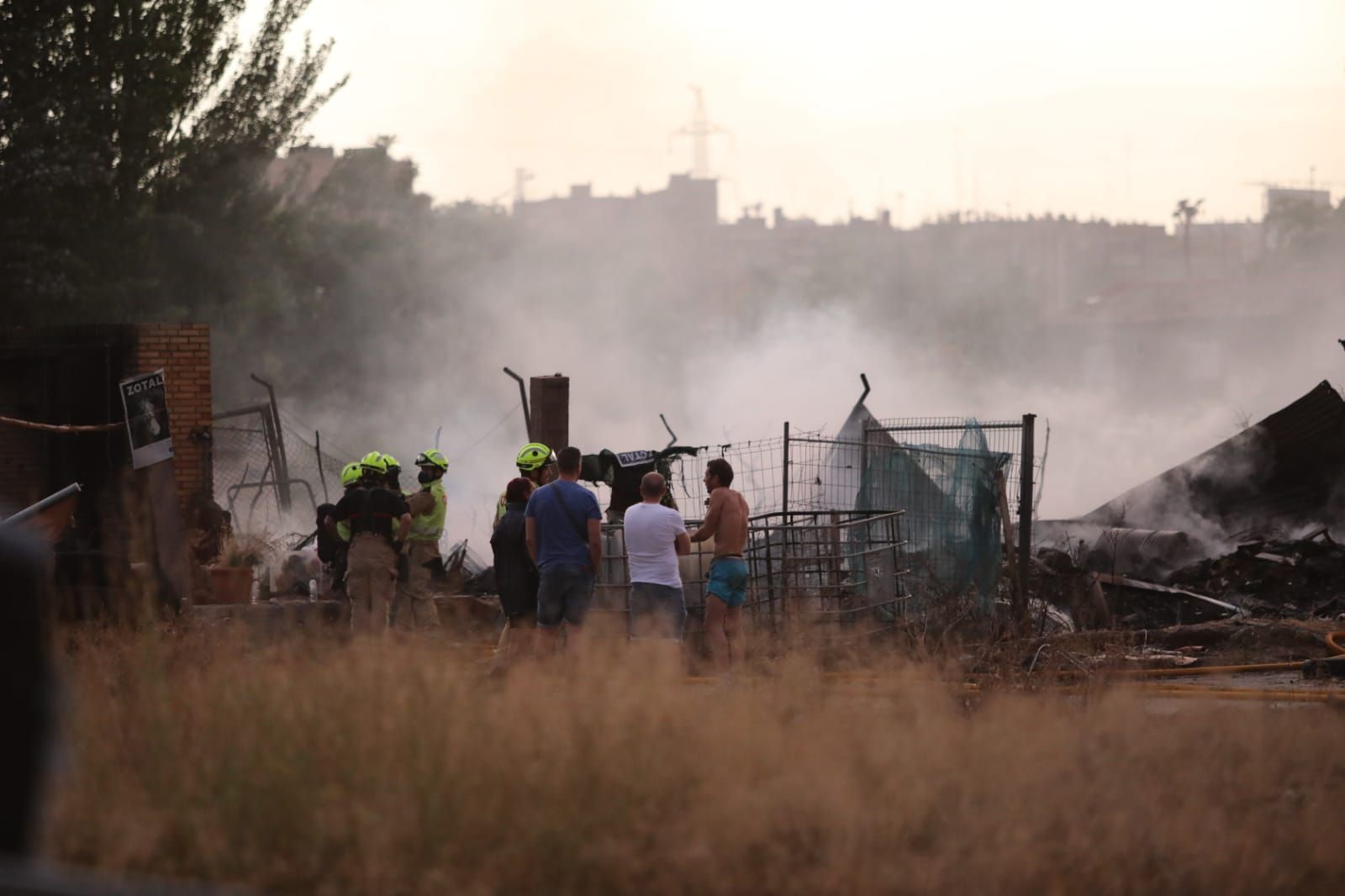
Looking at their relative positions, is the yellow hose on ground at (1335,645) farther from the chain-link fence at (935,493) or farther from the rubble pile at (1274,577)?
the rubble pile at (1274,577)

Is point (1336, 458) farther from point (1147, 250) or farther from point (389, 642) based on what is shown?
point (1147, 250)

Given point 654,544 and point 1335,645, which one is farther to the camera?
point 1335,645

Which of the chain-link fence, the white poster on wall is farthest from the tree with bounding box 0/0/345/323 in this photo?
the chain-link fence

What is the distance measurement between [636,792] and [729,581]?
16.9 ft

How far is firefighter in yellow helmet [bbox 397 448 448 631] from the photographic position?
12406 mm

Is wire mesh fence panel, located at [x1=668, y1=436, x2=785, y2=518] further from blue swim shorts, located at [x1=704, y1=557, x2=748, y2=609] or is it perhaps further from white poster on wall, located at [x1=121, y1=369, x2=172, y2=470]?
white poster on wall, located at [x1=121, y1=369, x2=172, y2=470]

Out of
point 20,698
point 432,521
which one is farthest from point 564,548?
point 20,698

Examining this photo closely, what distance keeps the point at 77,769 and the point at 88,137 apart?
21.6 m

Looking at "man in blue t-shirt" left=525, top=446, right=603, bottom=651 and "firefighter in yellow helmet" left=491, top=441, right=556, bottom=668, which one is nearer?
"man in blue t-shirt" left=525, top=446, right=603, bottom=651

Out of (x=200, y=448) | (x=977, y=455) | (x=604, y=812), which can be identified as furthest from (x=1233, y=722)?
(x=200, y=448)

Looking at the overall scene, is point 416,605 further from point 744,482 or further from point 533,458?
point 744,482

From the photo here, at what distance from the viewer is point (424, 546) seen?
13164 mm

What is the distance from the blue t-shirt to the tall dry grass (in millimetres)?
3232

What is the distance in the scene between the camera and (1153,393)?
68.2 meters
